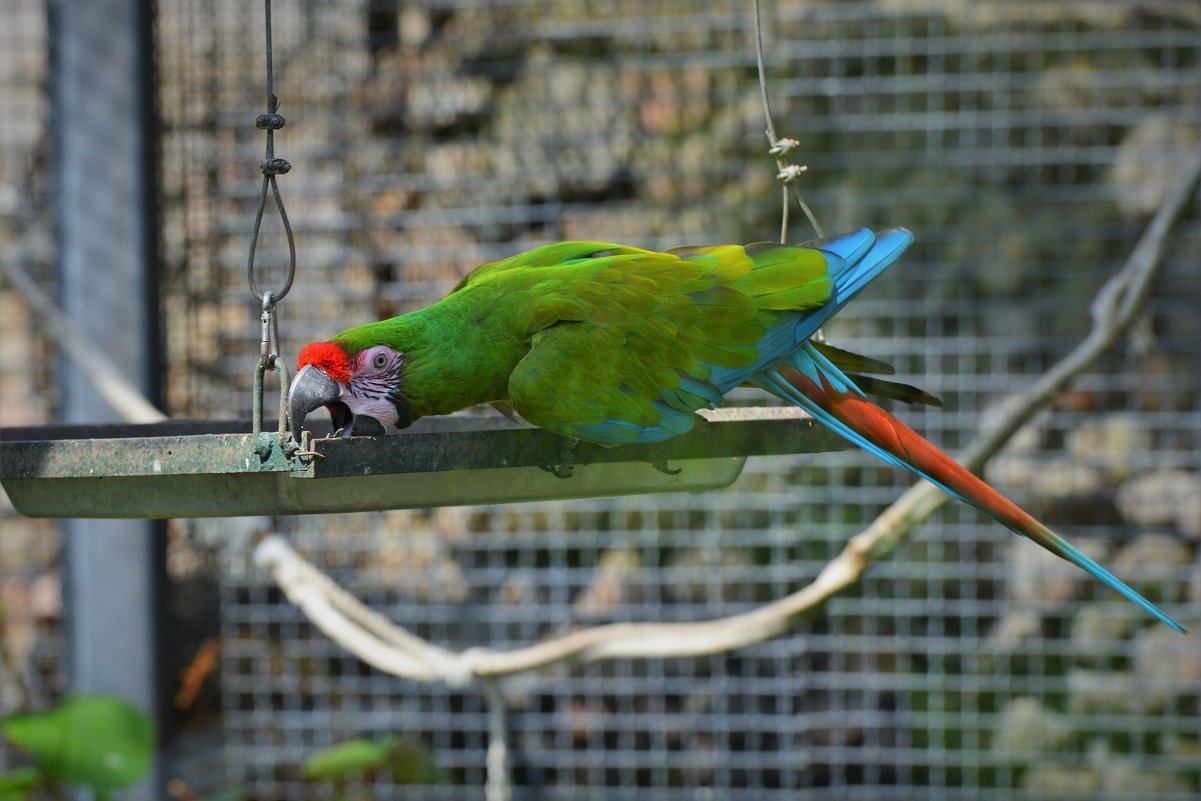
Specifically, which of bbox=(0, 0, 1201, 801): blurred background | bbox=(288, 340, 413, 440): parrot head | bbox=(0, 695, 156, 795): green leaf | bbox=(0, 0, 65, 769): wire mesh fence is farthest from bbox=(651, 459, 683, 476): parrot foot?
bbox=(0, 0, 65, 769): wire mesh fence

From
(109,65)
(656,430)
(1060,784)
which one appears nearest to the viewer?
(656,430)

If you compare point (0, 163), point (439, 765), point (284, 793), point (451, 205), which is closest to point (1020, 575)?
point (439, 765)

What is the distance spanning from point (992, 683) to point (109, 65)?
6.92 ft

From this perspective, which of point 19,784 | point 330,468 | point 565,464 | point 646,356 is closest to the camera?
point 330,468

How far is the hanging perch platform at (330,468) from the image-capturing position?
2.67 feet

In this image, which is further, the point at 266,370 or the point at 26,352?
the point at 26,352

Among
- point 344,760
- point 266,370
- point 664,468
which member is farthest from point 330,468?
point 344,760

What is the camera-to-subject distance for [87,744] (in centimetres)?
199

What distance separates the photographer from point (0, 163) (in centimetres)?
252

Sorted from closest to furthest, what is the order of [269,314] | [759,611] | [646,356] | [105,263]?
[269,314], [646,356], [759,611], [105,263]

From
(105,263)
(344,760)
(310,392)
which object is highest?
(105,263)

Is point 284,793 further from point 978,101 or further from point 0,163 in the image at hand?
point 978,101

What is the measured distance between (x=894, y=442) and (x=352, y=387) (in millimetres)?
525

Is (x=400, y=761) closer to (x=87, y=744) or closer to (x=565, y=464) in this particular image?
(x=87, y=744)
